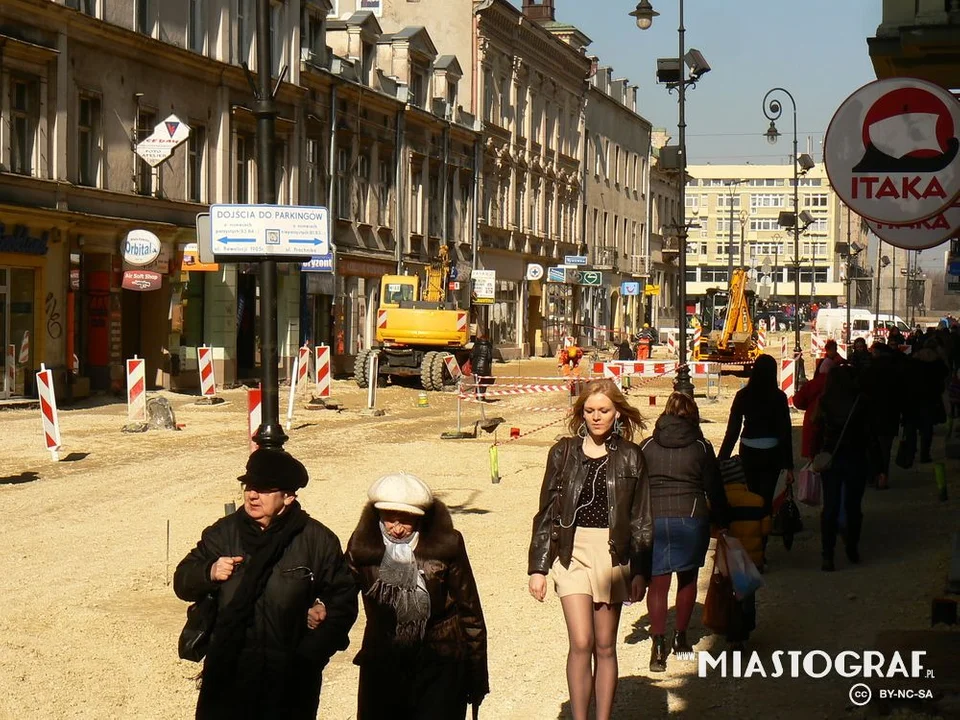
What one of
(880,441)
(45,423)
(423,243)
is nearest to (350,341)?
(423,243)

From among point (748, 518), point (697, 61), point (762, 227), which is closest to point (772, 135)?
point (697, 61)

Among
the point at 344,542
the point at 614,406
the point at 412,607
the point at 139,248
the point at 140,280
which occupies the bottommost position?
the point at 344,542

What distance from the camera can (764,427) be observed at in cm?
1194

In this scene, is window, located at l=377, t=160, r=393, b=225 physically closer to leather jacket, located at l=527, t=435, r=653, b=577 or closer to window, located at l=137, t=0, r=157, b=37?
window, located at l=137, t=0, r=157, b=37

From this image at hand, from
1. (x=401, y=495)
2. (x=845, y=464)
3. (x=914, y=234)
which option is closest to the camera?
(x=401, y=495)

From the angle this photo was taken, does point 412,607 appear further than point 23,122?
No

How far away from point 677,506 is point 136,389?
54.1ft

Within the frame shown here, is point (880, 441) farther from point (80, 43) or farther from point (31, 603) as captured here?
point (80, 43)

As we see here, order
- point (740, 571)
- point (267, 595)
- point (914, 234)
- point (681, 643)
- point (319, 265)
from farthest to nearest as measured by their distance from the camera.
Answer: point (319, 265), point (681, 643), point (740, 571), point (914, 234), point (267, 595)

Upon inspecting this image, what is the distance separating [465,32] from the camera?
2162 inches

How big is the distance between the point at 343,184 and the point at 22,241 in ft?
52.4

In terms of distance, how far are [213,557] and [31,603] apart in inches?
234

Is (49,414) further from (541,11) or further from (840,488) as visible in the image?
(541,11)

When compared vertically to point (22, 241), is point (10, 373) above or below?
below
